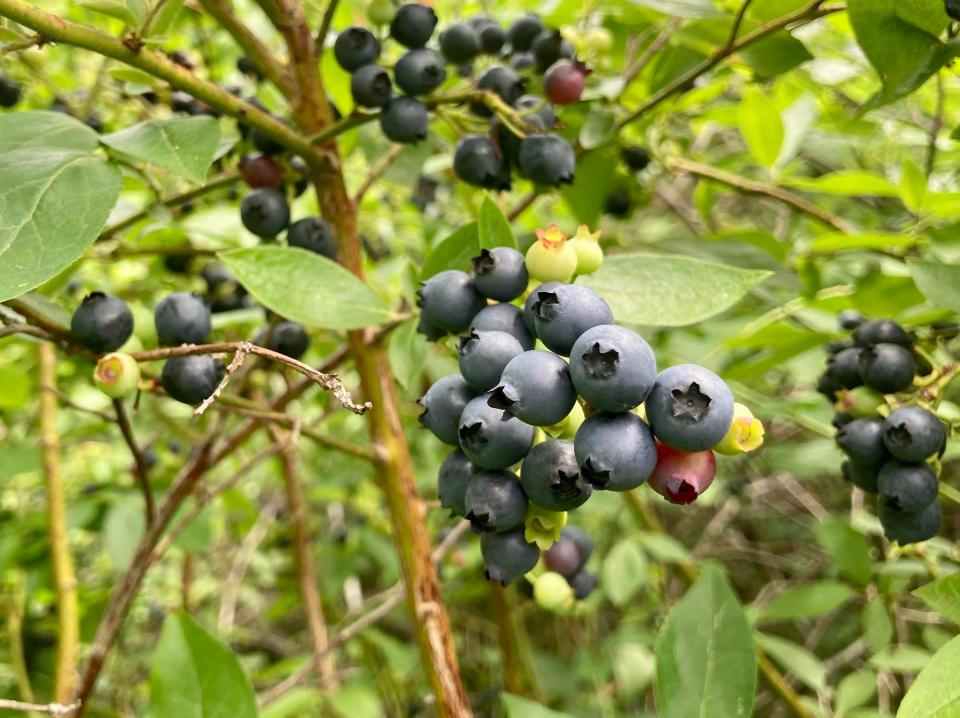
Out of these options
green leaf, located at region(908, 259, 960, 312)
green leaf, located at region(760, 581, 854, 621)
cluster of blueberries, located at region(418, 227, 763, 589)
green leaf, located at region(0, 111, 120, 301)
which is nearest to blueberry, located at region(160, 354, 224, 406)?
green leaf, located at region(0, 111, 120, 301)

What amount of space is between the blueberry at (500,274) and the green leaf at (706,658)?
0.41 metres

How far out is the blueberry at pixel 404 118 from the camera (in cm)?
100

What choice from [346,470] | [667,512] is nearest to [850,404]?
[346,470]

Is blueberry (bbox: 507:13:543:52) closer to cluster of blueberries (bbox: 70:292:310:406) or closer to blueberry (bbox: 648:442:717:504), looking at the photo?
cluster of blueberries (bbox: 70:292:310:406)

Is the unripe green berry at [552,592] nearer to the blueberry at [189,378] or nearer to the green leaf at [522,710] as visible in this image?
the green leaf at [522,710]

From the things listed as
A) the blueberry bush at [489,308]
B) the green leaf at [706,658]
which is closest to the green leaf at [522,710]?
the blueberry bush at [489,308]

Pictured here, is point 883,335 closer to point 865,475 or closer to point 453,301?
point 865,475

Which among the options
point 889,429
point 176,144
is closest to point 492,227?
point 176,144

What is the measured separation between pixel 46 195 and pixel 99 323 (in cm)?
14

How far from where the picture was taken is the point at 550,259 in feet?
2.40

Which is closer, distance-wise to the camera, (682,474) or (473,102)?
(682,474)

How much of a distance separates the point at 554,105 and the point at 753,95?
0.61m

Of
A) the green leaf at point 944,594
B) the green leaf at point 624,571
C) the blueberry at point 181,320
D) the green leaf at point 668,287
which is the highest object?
the green leaf at point 668,287

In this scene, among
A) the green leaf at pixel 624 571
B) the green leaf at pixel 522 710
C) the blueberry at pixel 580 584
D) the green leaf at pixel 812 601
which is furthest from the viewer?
the green leaf at pixel 624 571
